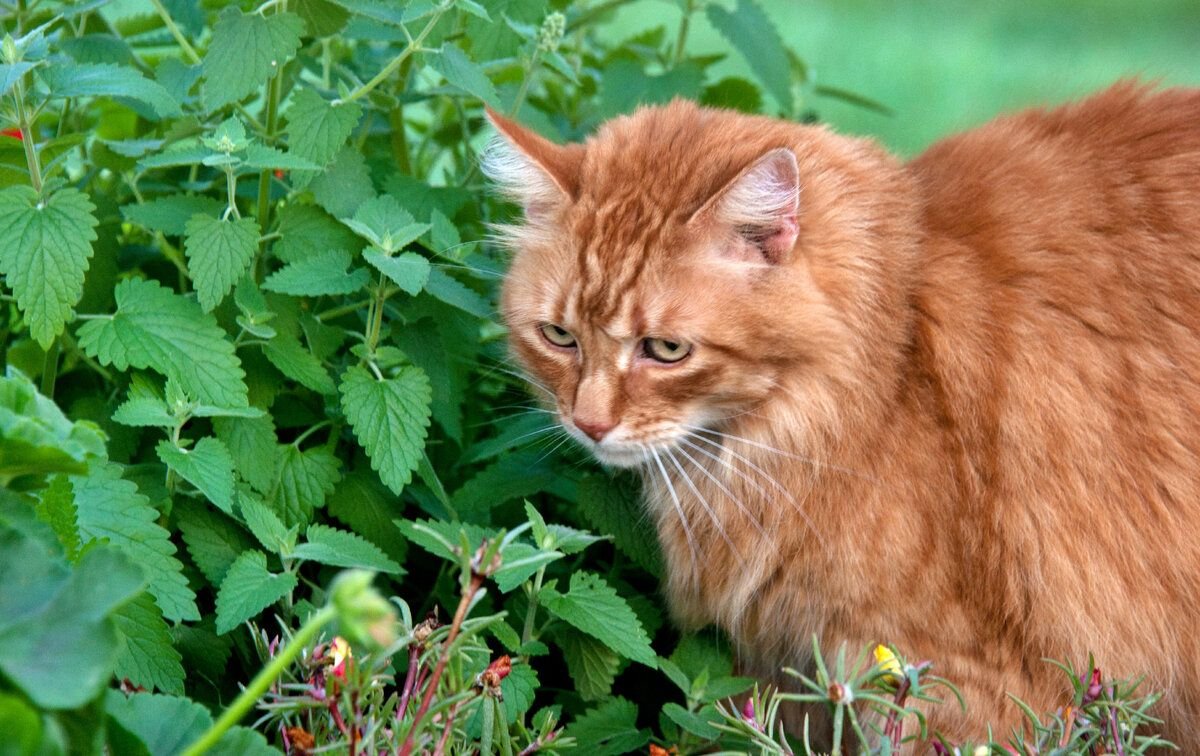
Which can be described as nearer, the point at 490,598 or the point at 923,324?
the point at 923,324

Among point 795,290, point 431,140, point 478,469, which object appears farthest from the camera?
point 431,140

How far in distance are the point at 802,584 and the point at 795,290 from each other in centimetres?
54

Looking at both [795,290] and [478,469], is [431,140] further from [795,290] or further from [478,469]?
[795,290]

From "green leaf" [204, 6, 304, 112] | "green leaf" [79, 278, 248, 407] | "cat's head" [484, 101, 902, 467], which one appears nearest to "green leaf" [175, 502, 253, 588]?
"green leaf" [79, 278, 248, 407]

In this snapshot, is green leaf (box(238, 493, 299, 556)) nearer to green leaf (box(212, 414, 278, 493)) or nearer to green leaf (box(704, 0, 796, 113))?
green leaf (box(212, 414, 278, 493))

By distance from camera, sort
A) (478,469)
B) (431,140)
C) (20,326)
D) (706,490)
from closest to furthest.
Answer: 1. (706,490)
2. (20,326)
3. (478,469)
4. (431,140)

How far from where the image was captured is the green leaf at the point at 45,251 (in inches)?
87.3

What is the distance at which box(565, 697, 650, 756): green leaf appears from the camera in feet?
7.80

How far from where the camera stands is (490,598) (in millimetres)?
2674

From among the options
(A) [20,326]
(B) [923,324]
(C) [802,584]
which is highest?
(B) [923,324]

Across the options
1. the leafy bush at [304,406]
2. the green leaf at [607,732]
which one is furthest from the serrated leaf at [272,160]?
the green leaf at [607,732]

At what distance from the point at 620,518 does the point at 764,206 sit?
2.50 feet

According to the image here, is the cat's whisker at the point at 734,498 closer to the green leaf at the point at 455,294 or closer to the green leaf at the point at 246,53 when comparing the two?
the green leaf at the point at 455,294

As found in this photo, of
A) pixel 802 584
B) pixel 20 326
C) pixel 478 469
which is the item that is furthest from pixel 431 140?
pixel 802 584
